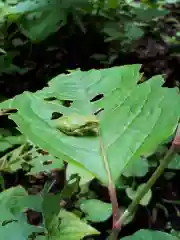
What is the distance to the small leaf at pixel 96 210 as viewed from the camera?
0.82 meters

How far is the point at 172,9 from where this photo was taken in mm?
2059

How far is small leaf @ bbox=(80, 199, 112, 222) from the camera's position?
2.69 ft

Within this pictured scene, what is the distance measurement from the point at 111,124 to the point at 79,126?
4cm

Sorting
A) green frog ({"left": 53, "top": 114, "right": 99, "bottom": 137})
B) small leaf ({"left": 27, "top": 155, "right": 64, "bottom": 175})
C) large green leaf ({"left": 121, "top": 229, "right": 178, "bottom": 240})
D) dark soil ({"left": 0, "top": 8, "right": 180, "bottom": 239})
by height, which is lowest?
dark soil ({"left": 0, "top": 8, "right": 180, "bottom": 239})

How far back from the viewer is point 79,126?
0.57 m

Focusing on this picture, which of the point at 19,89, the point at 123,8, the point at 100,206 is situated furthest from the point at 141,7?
the point at 100,206

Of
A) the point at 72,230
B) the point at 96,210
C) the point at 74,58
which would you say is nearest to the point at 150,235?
the point at 72,230

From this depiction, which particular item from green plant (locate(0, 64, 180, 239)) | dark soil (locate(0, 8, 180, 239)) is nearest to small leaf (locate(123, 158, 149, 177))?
green plant (locate(0, 64, 180, 239))

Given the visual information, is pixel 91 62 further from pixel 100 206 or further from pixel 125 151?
pixel 125 151

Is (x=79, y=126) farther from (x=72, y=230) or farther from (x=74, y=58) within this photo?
(x=74, y=58)

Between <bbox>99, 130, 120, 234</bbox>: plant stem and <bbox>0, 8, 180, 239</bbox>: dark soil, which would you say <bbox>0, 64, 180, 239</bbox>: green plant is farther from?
<bbox>0, 8, 180, 239</bbox>: dark soil

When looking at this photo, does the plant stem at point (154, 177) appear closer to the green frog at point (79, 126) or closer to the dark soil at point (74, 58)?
the green frog at point (79, 126)

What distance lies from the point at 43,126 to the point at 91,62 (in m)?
0.99

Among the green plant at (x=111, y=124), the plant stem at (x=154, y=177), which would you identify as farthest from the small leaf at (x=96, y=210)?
the plant stem at (x=154, y=177)
